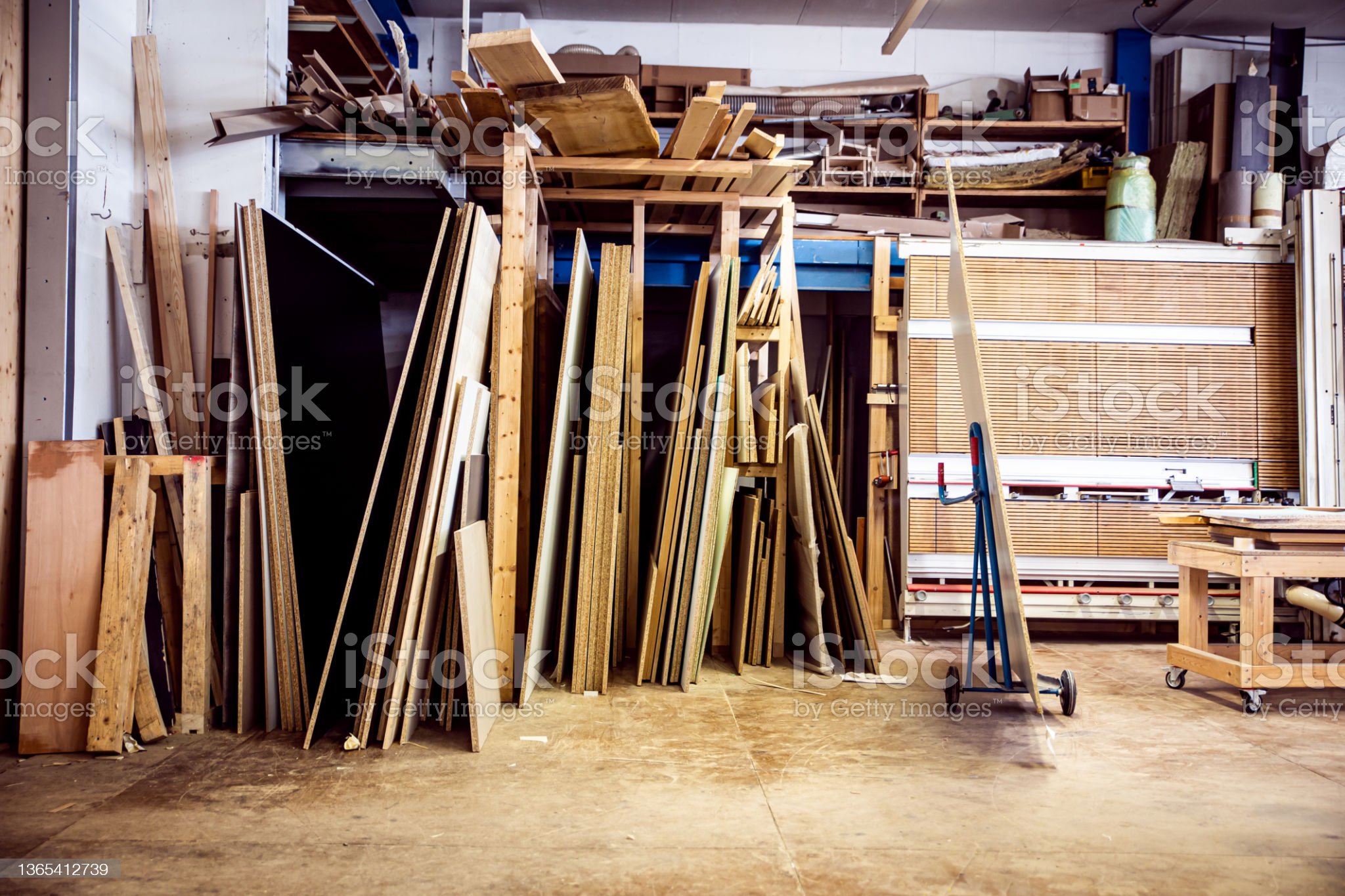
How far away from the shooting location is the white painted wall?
3223 millimetres

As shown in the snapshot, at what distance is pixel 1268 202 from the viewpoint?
5.11 metres

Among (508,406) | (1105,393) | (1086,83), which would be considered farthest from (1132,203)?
(508,406)

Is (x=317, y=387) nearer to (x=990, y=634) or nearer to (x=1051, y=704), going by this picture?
(x=990, y=634)

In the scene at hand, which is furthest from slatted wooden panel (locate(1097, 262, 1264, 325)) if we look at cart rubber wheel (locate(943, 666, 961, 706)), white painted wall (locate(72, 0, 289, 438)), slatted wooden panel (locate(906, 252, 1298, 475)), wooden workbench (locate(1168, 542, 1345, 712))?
white painted wall (locate(72, 0, 289, 438))

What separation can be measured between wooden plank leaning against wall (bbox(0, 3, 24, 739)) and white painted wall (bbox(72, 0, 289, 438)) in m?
0.18

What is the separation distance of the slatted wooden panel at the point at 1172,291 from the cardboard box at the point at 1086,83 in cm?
192

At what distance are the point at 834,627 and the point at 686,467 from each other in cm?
114

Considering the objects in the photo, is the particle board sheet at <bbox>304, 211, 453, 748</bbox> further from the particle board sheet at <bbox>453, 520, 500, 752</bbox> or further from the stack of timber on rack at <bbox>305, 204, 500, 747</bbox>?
the particle board sheet at <bbox>453, 520, 500, 752</bbox>

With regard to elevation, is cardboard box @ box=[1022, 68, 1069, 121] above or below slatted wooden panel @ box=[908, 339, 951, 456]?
above

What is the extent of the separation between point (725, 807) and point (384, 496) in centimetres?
183

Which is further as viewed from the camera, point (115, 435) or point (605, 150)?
point (605, 150)

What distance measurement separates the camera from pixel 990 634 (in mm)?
3480

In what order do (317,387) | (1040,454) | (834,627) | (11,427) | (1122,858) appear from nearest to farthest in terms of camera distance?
(1122,858) < (11,427) < (317,387) < (834,627) < (1040,454)

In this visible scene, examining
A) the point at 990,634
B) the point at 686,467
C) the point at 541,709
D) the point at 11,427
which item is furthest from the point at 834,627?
the point at 11,427
